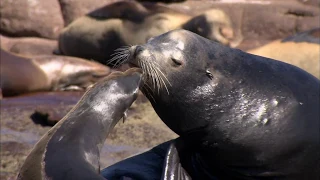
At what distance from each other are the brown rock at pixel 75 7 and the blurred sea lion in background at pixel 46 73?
359 centimetres

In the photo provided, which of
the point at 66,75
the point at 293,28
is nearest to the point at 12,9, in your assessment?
the point at 66,75

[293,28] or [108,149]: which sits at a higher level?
[108,149]

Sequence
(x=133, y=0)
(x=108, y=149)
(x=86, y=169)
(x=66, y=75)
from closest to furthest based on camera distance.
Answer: (x=86, y=169) → (x=108, y=149) → (x=66, y=75) → (x=133, y=0)

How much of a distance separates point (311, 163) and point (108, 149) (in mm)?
2992

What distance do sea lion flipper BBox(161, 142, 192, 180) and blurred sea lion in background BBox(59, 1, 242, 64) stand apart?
807cm

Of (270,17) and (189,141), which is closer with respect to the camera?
(189,141)

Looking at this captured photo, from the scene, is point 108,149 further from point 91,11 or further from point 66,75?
point 91,11

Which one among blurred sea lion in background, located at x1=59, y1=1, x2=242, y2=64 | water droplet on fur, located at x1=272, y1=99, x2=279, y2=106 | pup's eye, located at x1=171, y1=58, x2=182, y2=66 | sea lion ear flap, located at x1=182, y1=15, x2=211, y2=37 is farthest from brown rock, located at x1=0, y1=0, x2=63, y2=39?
water droplet on fur, located at x1=272, y1=99, x2=279, y2=106

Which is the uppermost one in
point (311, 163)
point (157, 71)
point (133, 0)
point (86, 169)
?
point (86, 169)

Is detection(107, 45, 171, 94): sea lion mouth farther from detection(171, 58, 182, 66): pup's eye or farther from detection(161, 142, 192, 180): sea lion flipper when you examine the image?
detection(161, 142, 192, 180): sea lion flipper

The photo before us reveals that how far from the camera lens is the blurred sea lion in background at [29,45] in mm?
13363

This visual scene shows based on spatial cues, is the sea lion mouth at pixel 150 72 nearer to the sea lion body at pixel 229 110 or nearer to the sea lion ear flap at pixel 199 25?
the sea lion body at pixel 229 110

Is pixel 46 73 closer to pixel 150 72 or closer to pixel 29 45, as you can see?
pixel 29 45

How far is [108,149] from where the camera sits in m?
6.45
